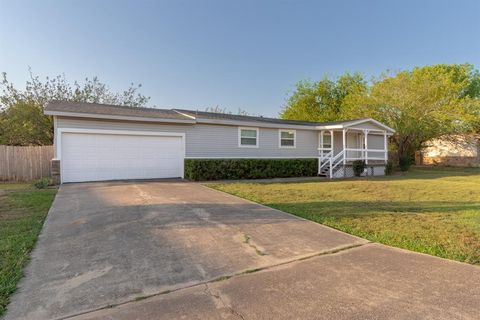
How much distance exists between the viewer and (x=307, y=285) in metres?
2.83

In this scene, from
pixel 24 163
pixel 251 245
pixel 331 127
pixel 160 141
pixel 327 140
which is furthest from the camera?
pixel 327 140

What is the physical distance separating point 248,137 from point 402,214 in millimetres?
9966

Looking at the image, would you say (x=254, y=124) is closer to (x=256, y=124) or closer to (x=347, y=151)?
(x=256, y=124)

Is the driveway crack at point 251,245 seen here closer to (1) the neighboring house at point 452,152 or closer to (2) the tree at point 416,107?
(2) the tree at point 416,107

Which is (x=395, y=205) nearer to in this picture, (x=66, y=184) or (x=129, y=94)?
(x=66, y=184)

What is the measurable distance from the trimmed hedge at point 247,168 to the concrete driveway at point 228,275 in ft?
23.5

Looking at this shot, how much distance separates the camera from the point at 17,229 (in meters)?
4.68

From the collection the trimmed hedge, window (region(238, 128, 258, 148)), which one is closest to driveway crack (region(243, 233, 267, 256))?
the trimmed hedge

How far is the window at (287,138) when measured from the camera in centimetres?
1606

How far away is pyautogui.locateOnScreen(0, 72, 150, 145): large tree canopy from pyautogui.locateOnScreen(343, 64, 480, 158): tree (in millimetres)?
21221

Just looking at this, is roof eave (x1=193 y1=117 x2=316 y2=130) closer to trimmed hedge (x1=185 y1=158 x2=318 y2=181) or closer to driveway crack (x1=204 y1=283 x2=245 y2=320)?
trimmed hedge (x1=185 y1=158 x2=318 y2=181)

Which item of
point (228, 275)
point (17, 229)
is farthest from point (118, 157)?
point (228, 275)

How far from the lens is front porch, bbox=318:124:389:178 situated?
15.7 meters

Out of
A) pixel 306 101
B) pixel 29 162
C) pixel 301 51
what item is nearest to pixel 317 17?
pixel 301 51
